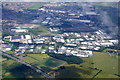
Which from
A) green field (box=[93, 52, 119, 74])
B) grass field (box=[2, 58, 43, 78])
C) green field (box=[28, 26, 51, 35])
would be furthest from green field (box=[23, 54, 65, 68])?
green field (box=[28, 26, 51, 35])

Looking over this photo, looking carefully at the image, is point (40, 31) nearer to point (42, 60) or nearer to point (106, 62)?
point (42, 60)

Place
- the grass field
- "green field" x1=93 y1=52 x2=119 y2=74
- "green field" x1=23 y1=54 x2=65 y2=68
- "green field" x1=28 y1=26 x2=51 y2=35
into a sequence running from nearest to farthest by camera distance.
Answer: the grass field < "green field" x1=93 y1=52 x2=119 y2=74 < "green field" x1=23 y1=54 x2=65 y2=68 < "green field" x1=28 y1=26 x2=51 y2=35

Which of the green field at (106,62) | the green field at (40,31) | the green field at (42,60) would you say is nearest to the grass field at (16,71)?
the green field at (42,60)

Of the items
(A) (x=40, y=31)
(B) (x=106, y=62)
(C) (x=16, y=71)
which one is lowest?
(C) (x=16, y=71)

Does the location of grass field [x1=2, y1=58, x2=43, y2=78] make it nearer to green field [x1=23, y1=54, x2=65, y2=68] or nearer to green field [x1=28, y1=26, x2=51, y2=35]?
green field [x1=23, y1=54, x2=65, y2=68]

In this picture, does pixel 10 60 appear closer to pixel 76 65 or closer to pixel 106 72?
pixel 76 65

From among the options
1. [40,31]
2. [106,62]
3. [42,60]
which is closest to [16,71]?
[42,60]

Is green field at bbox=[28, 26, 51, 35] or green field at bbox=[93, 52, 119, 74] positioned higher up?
green field at bbox=[28, 26, 51, 35]
